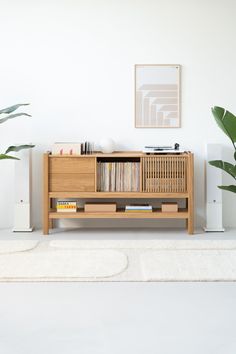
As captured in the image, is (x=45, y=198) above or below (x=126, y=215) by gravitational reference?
above

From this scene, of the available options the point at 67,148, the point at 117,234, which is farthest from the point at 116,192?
the point at 67,148

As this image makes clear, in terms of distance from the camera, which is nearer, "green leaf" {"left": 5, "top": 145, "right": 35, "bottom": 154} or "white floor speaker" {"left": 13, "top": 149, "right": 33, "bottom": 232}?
"green leaf" {"left": 5, "top": 145, "right": 35, "bottom": 154}

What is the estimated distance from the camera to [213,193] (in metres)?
5.20

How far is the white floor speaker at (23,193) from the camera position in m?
5.18

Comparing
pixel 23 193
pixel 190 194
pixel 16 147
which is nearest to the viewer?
pixel 16 147

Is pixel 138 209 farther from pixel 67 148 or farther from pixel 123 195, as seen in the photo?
pixel 67 148

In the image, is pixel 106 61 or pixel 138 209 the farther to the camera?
pixel 106 61

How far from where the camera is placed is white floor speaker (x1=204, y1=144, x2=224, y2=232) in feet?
17.0
